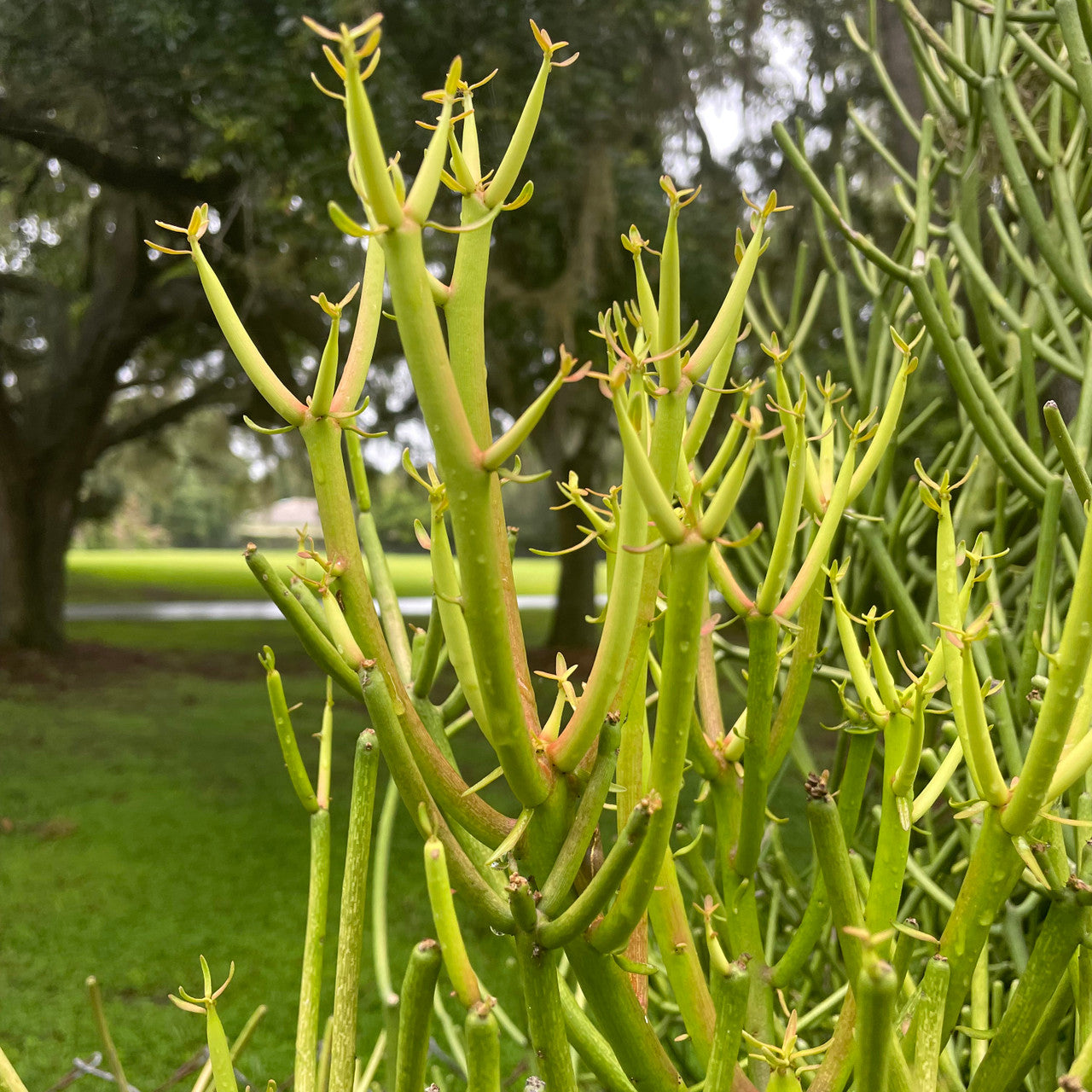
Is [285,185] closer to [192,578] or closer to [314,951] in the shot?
[314,951]

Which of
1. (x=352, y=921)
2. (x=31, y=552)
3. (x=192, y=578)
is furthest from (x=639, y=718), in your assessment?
(x=192, y=578)

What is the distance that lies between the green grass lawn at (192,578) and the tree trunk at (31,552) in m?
3.42

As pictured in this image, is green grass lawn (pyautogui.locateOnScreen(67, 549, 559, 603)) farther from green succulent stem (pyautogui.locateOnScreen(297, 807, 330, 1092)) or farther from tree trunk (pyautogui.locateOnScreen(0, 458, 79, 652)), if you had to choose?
green succulent stem (pyautogui.locateOnScreen(297, 807, 330, 1092))

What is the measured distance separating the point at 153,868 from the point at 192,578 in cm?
1395

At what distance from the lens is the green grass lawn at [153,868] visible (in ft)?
7.45

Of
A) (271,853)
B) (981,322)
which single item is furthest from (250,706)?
(981,322)

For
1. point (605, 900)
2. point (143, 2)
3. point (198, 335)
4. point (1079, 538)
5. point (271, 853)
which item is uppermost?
point (143, 2)

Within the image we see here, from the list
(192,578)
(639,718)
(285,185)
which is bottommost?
(192,578)

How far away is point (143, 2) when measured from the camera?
2893mm

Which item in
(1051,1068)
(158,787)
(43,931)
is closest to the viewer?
(1051,1068)

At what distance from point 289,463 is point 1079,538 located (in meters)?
6.95

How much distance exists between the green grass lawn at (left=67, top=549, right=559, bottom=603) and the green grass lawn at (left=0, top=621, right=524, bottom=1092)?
14.0ft

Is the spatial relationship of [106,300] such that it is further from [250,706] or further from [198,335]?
[250,706]

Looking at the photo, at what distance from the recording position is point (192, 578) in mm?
16234
